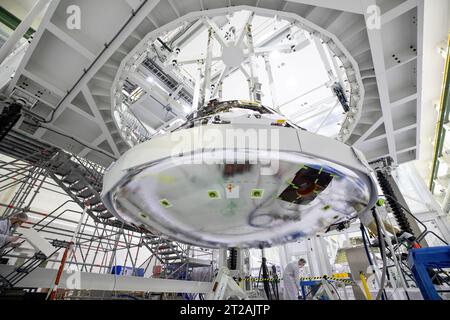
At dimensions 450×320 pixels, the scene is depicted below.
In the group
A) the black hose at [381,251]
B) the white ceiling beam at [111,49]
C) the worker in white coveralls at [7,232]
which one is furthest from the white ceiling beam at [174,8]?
the worker in white coveralls at [7,232]

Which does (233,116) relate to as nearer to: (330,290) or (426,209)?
(330,290)

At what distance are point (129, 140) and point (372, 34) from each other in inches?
237

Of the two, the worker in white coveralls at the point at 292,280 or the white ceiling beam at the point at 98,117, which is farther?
the worker in white coveralls at the point at 292,280

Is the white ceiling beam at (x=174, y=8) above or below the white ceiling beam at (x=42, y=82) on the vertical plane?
above

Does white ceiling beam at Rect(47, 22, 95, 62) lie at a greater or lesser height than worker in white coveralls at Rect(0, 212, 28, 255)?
greater

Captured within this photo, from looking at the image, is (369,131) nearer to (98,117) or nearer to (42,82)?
(98,117)

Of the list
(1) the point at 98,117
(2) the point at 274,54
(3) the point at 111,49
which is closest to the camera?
(3) the point at 111,49

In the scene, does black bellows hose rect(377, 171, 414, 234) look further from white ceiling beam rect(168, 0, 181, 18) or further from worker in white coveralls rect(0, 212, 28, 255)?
worker in white coveralls rect(0, 212, 28, 255)

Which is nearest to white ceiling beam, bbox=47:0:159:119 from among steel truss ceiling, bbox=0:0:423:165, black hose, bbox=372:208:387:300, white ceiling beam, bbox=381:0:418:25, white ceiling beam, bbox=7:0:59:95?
steel truss ceiling, bbox=0:0:423:165

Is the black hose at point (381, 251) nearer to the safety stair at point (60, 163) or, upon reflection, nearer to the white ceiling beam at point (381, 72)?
the white ceiling beam at point (381, 72)

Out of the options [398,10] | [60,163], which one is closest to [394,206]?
[398,10]

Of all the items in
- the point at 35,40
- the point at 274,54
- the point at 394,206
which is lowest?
the point at 394,206

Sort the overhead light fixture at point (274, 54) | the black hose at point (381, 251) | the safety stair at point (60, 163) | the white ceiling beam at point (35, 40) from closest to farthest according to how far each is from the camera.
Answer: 1. the black hose at point (381, 251)
2. the white ceiling beam at point (35, 40)
3. the safety stair at point (60, 163)
4. the overhead light fixture at point (274, 54)
